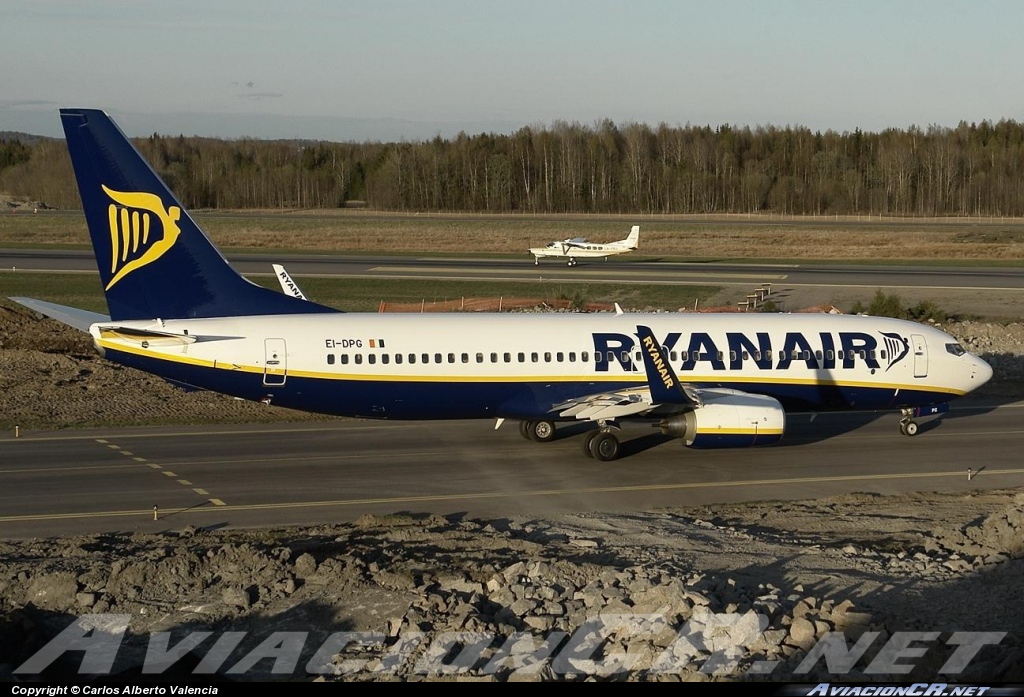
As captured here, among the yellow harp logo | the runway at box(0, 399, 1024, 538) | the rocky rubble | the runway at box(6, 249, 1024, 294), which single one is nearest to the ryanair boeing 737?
the yellow harp logo

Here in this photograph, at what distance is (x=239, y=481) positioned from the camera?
2908 centimetres

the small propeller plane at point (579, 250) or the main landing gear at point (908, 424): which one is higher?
the small propeller plane at point (579, 250)

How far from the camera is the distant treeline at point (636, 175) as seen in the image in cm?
15912

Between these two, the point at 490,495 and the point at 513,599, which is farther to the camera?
the point at 490,495

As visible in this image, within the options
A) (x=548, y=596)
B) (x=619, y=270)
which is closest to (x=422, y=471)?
(x=548, y=596)

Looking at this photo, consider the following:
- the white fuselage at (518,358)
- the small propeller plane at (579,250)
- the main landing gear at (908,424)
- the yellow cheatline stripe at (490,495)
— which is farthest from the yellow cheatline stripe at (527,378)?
the small propeller plane at (579,250)

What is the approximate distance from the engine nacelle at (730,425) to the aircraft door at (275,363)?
10.9m

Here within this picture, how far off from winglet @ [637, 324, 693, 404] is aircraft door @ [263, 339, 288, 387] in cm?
984

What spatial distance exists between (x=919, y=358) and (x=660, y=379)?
977cm

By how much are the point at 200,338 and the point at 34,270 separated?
1984 inches

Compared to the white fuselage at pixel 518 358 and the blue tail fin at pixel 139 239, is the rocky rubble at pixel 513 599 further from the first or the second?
the blue tail fin at pixel 139 239

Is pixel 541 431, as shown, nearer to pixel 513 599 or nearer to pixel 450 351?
pixel 450 351

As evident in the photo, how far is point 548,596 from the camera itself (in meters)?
17.7

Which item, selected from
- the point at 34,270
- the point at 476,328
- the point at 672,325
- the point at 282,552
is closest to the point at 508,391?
the point at 476,328
